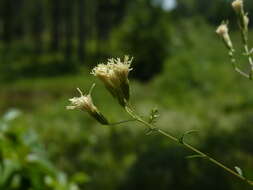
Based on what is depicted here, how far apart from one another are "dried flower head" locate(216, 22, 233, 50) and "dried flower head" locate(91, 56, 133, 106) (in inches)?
13.5

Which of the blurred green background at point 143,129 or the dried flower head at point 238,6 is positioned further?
the blurred green background at point 143,129

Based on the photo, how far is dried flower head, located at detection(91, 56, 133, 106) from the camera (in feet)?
4.78

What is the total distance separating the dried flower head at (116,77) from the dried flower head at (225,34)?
1.13 ft

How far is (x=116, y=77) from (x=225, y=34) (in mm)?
393

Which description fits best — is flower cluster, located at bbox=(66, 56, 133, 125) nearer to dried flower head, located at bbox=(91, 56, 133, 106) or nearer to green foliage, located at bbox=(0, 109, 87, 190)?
dried flower head, located at bbox=(91, 56, 133, 106)

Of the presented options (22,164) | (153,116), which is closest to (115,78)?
(153,116)

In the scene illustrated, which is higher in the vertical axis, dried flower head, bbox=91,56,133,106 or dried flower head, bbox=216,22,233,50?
dried flower head, bbox=216,22,233,50

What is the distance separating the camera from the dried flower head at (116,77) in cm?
146

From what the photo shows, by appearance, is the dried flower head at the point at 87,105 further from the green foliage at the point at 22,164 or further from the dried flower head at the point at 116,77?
the green foliage at the point at 22,164

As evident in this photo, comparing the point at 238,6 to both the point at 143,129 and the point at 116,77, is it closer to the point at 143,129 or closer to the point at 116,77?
the point at 116,77

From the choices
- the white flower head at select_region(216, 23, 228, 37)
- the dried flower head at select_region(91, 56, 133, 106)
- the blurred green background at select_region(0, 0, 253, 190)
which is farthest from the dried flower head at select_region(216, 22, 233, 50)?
the blurred green background at select_region(0, 0, 253, 190)

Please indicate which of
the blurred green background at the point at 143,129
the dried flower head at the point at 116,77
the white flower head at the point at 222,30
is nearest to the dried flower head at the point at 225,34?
the white flower head at the point at 222,30

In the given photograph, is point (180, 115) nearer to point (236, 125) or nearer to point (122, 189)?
point (236, 125)

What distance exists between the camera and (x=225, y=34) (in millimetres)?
1725
